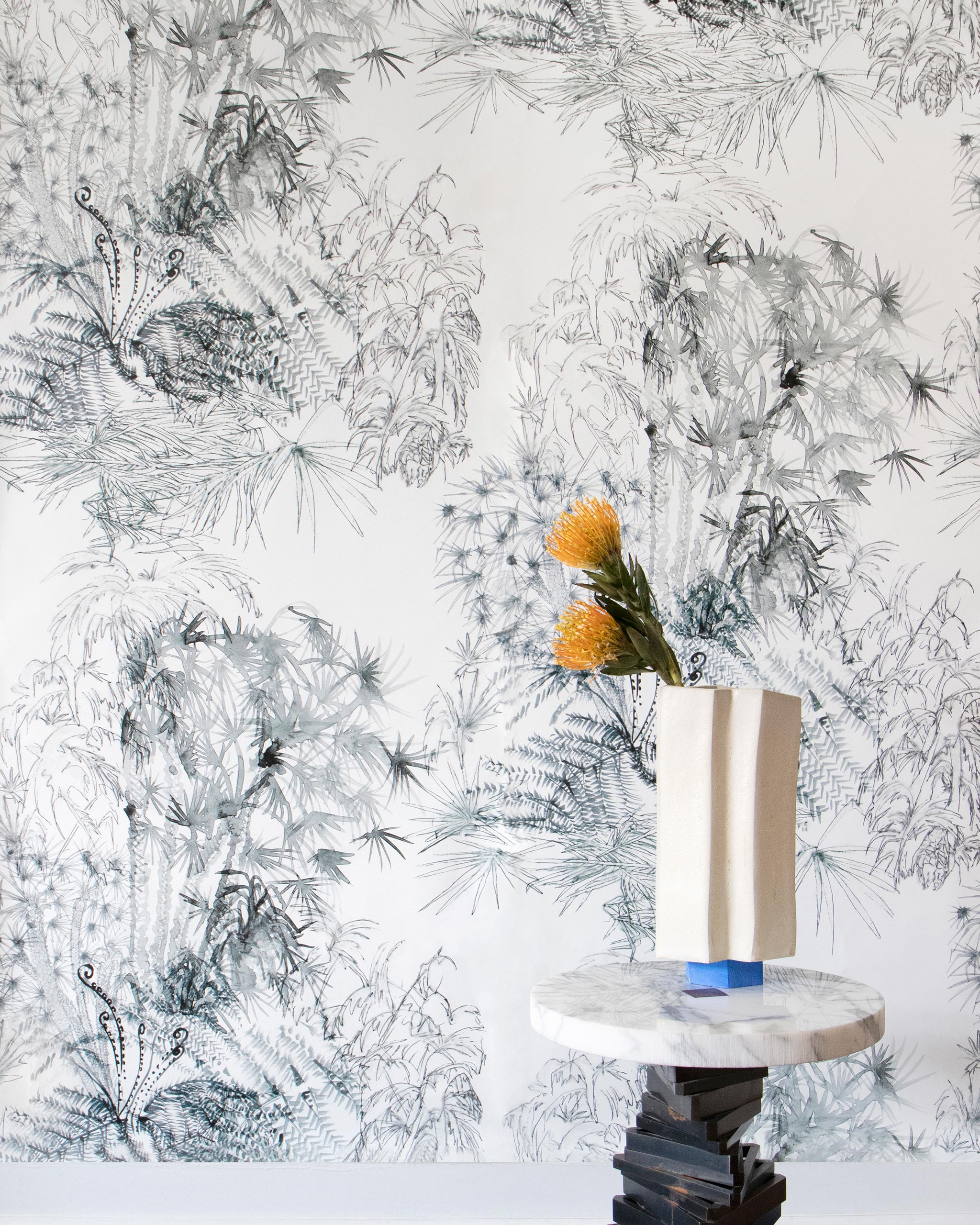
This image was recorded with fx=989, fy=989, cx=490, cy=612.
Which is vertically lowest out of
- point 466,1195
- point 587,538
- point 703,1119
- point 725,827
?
point 466,1195

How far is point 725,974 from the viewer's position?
4.43 feet

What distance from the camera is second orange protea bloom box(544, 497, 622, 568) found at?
142 cm

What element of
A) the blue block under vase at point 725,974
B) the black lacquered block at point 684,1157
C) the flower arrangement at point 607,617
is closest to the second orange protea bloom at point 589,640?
A: the flower arrangement at point 607,617

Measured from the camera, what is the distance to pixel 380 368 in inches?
78.7

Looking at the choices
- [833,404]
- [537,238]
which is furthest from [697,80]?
[833,404]

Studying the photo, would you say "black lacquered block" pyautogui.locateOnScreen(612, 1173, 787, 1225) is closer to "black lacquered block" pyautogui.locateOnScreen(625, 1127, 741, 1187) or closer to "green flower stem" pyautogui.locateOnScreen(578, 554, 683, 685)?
"black lacquered block" pyautogui.locateOnScreen(625, 1127, 741, 1187)

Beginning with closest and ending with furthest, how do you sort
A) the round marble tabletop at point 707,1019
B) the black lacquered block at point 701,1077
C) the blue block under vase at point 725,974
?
the round marble tabletop at point 707,1019 → the black lacquered block at point 701,1077 → the blue block under vase at point 725,974

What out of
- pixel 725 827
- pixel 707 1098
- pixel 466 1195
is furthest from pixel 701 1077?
pixel 466 1195

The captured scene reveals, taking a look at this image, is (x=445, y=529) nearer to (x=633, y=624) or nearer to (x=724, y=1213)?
(x=633, y=624)

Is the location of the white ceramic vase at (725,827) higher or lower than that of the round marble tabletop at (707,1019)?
higher

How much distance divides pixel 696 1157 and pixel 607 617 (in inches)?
28.7

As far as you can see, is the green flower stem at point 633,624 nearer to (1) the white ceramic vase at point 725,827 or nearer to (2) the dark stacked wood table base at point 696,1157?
(1) the white ceramic vase at point 725,827

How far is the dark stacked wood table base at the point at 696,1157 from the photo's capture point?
4.16ft

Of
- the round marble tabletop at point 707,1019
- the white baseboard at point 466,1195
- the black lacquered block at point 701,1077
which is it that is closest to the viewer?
the round marble tabletop at point 707,1019
